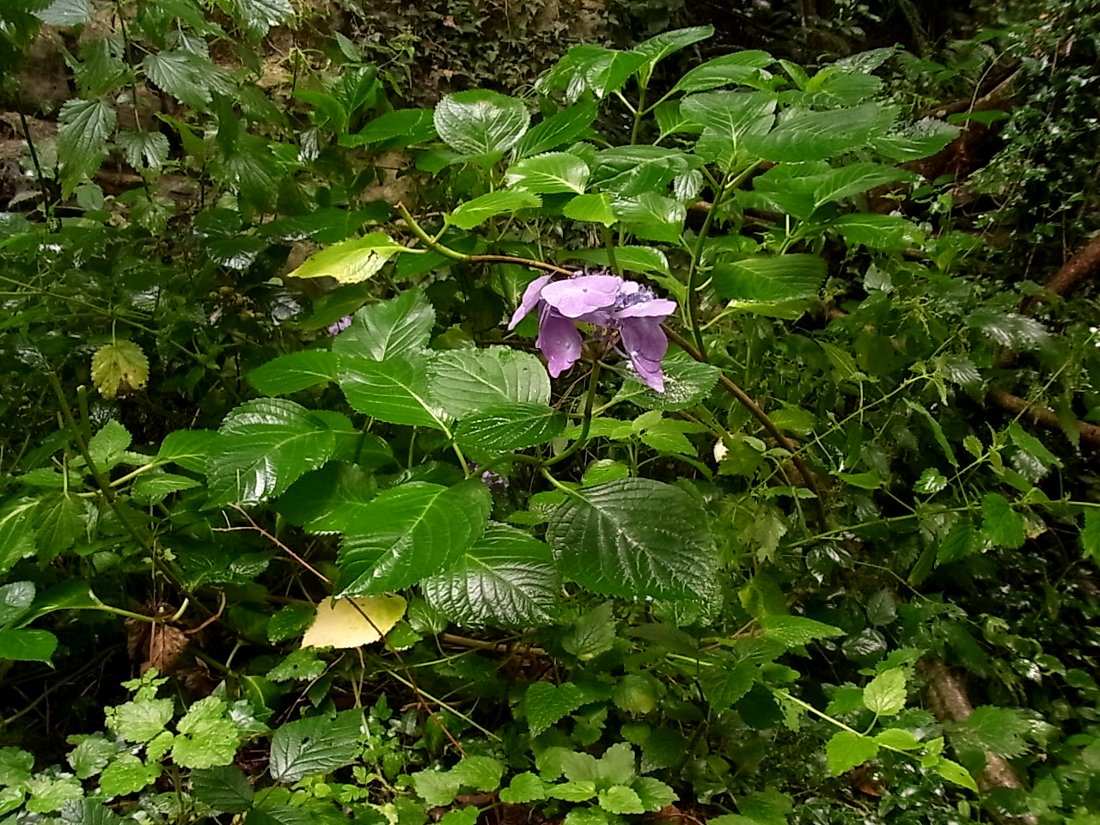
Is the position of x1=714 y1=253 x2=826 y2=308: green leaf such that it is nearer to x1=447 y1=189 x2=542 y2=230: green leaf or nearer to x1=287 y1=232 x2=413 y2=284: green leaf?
x1=447 y1=189 x2=542 y2=230: green leaf

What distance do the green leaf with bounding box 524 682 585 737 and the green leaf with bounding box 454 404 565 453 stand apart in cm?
39

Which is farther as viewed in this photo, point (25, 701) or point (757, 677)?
point (25, 701)

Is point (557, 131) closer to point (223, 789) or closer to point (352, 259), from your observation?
point (352, 259)

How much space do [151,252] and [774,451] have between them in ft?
4.11

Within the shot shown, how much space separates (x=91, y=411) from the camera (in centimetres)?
117

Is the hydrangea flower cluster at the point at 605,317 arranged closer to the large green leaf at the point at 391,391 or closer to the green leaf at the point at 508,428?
the green leaf at the point at 508,428

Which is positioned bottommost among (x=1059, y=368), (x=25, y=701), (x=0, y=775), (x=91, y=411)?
(x=25, y=701)

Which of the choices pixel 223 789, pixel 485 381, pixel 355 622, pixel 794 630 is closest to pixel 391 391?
pixel 485 381

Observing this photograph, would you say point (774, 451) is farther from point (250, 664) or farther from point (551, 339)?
point (250, 664)

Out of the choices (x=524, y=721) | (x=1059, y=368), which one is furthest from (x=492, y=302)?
(x=1059, y=368)

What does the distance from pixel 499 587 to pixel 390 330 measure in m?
0.41

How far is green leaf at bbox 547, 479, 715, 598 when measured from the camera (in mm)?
604

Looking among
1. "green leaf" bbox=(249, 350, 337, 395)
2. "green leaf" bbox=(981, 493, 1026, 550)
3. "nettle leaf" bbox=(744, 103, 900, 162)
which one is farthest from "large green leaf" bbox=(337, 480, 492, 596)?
"green leaf" bbox=(981, 493, 1026, 550)

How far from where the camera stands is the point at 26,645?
Answer: 67 cm
